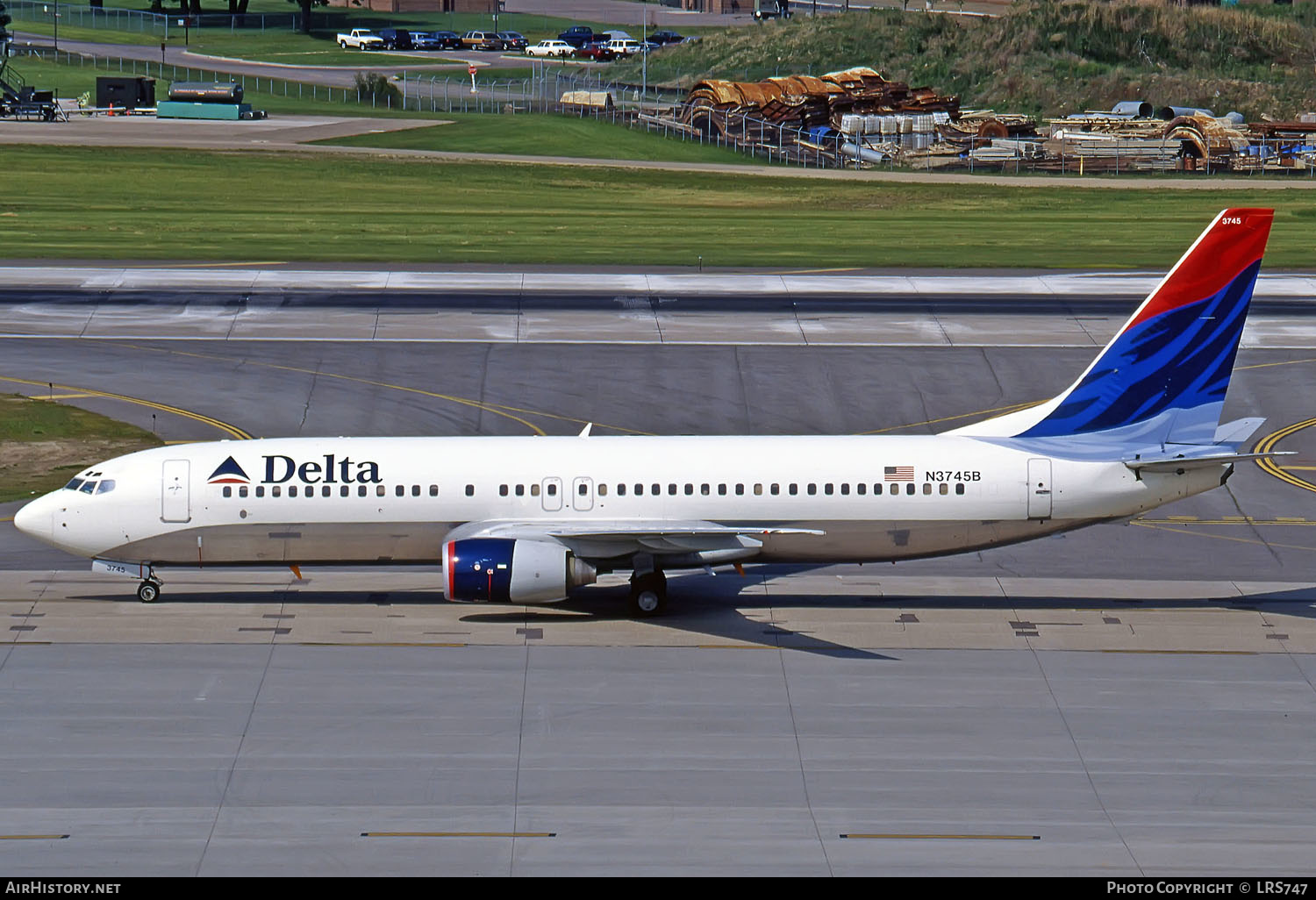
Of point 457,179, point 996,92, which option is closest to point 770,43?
point 996,92

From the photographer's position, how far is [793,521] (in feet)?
124

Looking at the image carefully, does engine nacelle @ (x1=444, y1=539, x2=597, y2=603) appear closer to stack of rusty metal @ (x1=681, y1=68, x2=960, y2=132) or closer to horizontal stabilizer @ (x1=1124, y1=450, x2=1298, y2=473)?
horizontal stabilizer @ (x1=1124, y1=450, x2=1298, y2=473)

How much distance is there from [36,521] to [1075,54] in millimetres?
130079

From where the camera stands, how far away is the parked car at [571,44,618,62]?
19012 cm

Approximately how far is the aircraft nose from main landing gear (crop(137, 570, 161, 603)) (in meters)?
2.46

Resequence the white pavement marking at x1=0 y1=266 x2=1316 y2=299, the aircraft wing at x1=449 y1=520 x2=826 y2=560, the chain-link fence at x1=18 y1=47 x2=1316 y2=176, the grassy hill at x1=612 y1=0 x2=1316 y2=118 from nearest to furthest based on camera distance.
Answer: the aircraft wing at x1=449 y1=520 x2=826 y2=560 → the white pavement marking at x1=0 y1=266 x2=1316 y2=299 → the chain-link fence at x1=18 y1=47 x2=1316 y2=176 → the grassy hill at x1=612 y1=0 x2=1316 y2=118

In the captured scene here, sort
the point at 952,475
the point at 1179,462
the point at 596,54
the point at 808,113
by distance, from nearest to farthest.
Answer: the point at 1179,462, the point at 952,475, the point at 808,113, the point at 596,54

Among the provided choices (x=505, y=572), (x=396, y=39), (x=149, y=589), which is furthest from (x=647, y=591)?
(x=396, y=39)

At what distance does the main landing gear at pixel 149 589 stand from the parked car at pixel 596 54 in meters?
159

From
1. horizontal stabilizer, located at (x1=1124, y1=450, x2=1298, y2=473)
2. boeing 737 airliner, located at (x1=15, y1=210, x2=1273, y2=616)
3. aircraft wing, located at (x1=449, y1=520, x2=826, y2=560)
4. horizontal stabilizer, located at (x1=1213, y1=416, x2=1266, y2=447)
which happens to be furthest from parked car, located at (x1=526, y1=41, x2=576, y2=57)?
horizontal stabilizer, located at (x1=1124, y1=450, x2=1298, y2=473)

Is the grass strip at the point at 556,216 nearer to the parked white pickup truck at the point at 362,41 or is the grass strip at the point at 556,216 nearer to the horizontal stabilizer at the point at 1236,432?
the horizontal stabilizer at the point at 1236,432

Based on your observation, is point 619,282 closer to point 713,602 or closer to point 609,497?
point 713,602

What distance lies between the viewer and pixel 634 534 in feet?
120

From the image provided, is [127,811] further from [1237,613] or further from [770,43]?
[770,43]
